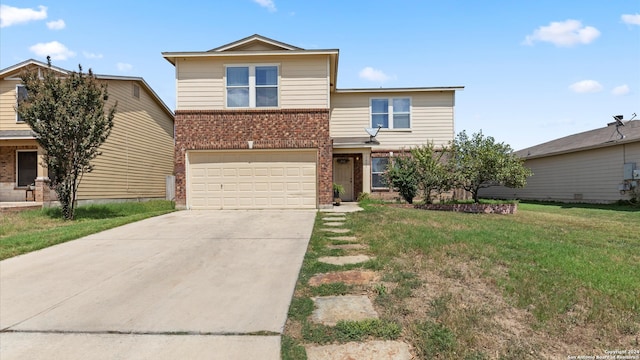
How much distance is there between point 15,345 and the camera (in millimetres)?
3477

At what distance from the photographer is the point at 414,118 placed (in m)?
18.7

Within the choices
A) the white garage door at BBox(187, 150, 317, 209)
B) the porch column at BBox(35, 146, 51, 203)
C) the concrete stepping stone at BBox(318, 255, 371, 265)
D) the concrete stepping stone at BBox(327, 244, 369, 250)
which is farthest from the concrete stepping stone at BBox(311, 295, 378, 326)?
the porch column at BBox(35, 146, 51, 203)

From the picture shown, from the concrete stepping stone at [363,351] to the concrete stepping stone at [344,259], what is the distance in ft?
8.36

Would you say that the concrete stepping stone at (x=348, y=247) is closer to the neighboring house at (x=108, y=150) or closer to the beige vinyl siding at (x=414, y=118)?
the beige vinyl siding at (x=414, y=118)

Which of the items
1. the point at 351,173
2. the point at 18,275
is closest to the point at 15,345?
the point at 18,275

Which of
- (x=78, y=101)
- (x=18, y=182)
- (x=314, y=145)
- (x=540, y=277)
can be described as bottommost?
(x=540, y=277)

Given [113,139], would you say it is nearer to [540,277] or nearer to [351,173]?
[351,173]

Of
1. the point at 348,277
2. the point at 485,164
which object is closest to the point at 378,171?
the point at 485,164

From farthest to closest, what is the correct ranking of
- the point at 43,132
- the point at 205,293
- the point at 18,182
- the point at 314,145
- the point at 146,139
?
the point at 146,139
the point at 18,182
the point at 314,145
the point at 43,132
the point at 205,293

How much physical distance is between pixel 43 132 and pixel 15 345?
35.2 ft

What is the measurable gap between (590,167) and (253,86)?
16.6 m

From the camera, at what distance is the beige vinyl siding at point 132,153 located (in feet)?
57.1

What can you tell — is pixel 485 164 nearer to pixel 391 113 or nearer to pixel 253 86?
pixel 391 113

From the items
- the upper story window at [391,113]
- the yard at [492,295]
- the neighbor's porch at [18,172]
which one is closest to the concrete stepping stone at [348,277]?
the yard at [492,295]
